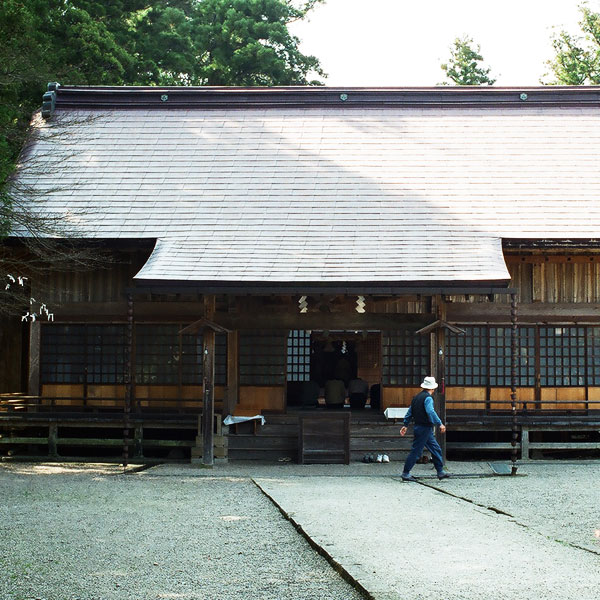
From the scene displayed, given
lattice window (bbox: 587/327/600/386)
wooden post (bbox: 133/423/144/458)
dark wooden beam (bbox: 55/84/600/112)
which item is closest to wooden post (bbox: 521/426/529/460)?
lattice window (bbox: 587/327/600/386)

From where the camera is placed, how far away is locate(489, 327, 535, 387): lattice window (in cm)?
1700

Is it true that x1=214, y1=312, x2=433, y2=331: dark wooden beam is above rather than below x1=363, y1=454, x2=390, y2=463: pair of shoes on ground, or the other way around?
above

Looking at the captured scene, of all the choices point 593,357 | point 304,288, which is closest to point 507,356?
point 593,357

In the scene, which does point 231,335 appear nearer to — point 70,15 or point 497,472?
point 497,472

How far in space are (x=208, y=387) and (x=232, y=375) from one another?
227 cm

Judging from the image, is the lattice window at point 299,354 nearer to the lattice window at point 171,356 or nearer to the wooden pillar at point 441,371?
the lattice window at point 171,356

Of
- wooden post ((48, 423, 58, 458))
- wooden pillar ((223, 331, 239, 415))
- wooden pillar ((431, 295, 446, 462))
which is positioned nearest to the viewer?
wooden pillar ((431, 295, 446, 462))

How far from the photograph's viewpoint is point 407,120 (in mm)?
20172

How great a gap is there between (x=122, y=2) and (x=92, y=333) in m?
15.6

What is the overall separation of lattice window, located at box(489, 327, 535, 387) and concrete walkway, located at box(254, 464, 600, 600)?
4.86m

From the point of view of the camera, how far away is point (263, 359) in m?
17.3

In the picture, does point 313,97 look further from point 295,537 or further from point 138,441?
point 295,537

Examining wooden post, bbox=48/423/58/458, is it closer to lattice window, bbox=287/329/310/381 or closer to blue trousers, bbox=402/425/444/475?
blue trousers, bbox=402/425/444/475

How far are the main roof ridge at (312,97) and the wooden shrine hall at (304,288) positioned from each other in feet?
3.73
